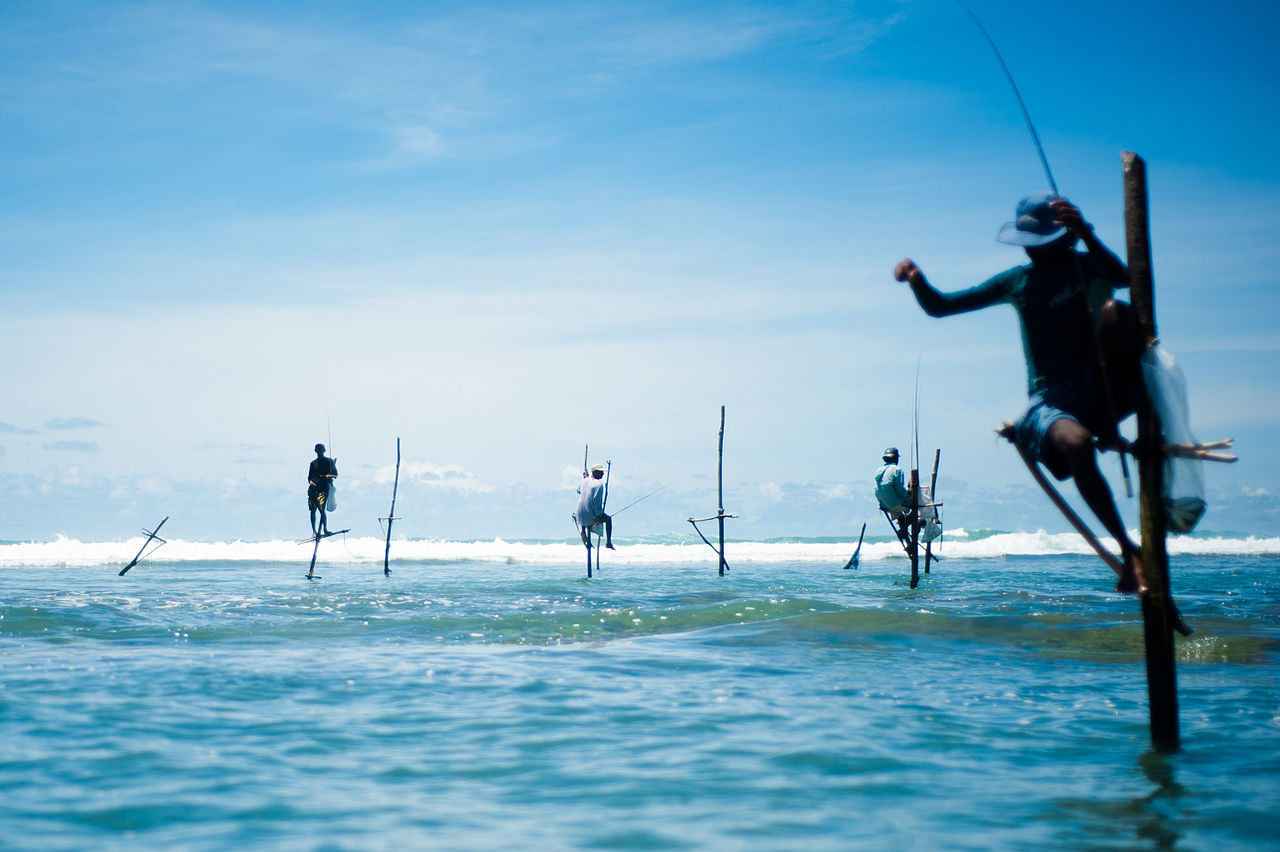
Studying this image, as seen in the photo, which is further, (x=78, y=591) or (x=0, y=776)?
(x=78, y=591)

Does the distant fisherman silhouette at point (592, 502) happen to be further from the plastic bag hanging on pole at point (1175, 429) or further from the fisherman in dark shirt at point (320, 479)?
the plastic bag hanging on pole at point (1175, 429)

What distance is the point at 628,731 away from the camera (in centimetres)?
687

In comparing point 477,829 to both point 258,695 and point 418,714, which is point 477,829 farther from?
point 258,695

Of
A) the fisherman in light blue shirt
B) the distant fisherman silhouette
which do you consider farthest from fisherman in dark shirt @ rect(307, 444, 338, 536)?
the fisherman in light blue shirt

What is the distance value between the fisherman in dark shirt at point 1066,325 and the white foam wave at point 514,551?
3592cm

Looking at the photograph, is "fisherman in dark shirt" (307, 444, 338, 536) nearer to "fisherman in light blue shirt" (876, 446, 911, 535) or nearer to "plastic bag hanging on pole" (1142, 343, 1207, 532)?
"fisherman in light blue shirt" (876, 446, 911, 535)

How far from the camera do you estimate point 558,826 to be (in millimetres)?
4836

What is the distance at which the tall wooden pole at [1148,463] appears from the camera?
4.86m

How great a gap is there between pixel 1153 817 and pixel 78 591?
20.1 meters

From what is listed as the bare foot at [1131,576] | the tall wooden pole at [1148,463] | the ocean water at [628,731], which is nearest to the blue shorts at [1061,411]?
the tall wooden pole at [1148,463]

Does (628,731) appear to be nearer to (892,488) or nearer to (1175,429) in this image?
(1175,429)

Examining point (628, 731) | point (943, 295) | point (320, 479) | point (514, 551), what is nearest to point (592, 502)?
point (320, 479)

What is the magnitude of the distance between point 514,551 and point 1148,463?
42.6 meters

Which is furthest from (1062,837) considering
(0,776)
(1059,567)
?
(1059,567)
